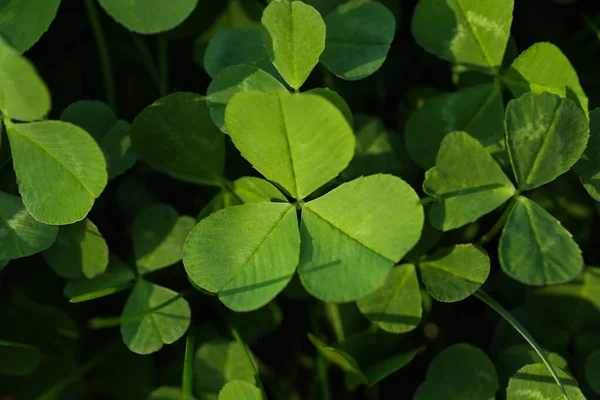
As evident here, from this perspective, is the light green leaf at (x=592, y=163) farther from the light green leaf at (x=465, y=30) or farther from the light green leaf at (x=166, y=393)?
the light green leaf at (x=166, y=393)

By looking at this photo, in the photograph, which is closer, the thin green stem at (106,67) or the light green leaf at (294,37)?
the light green leaf at (294,37)

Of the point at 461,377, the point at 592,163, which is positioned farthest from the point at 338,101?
the point at 461,377

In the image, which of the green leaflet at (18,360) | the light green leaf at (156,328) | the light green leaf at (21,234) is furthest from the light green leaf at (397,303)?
the green leaflet at (18,360)

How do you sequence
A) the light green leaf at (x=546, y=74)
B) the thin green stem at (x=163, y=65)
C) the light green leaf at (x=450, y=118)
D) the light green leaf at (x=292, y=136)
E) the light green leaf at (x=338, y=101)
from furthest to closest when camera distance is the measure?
the thin green stem at (x=163, y=65) → the light green leaf at (x=450, y=118) → the light green leaf at (x=546, y=74) → the light green leaf at (x=338, y=101) → the light green leaf at (x=292, y=136)

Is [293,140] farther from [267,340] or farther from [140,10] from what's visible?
[267,340]

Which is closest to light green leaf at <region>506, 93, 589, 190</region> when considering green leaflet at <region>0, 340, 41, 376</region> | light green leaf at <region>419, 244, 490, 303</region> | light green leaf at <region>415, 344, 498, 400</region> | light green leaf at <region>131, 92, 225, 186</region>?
light green leaf at <region>419, 244, 490, 303</region>

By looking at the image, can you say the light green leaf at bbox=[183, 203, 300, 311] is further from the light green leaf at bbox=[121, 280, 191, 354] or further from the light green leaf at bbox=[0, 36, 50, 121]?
the light green leaf at bbox=[0, 36, 50, 121]

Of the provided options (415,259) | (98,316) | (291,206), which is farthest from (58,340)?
(415,259)
